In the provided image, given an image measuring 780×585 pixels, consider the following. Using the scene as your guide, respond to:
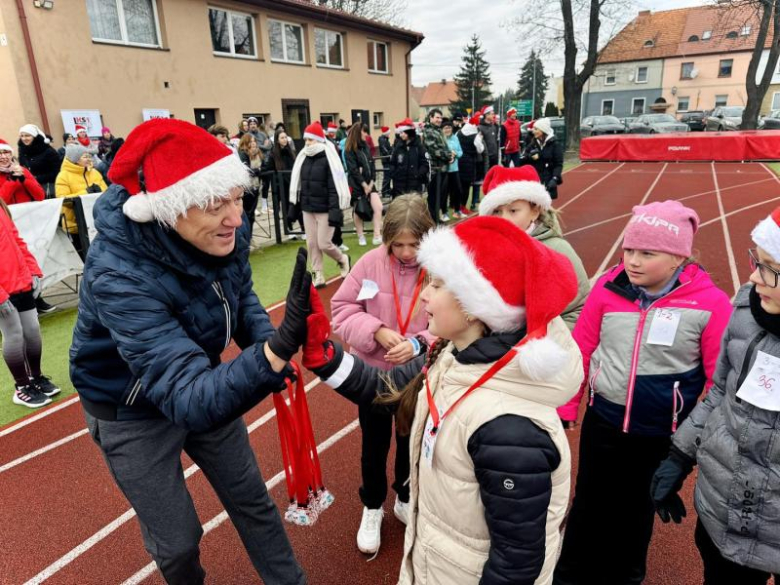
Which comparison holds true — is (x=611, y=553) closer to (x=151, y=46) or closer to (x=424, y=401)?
(x=424, y=401)

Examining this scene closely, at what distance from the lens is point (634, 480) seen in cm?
235

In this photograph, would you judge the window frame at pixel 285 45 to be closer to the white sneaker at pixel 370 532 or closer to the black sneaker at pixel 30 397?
the black sneaker at pixel 30 397

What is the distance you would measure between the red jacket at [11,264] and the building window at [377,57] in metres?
20.6

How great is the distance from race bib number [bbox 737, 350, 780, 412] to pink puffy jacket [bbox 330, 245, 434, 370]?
4.20 feet

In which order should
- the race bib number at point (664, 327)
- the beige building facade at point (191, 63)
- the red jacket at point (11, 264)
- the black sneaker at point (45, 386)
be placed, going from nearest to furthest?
the race bib number at point (664, 327) < the red jacket at point (11, 264) < the black sneaker at point (45, 386) < the beige building facade at point (191, 63)

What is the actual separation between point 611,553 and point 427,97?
8656cm

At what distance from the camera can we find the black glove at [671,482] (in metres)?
1.96

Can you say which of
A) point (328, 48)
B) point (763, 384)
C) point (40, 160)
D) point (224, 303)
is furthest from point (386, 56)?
point (763, 384)

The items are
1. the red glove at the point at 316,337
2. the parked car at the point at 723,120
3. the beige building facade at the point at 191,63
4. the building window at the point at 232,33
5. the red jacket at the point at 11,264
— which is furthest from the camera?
the parked car at the point at 723,120

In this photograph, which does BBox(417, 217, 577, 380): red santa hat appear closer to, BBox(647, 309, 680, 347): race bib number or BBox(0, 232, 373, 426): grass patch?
BBox(647, 309, 680, 347): race bib number

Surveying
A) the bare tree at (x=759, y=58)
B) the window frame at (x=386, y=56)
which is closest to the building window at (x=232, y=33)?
the window frame at (x=386, y=56)

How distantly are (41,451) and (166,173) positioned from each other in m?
3.27

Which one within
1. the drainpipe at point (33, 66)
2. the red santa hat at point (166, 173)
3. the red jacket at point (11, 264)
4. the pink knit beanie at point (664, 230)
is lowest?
the red jacket at point (11, 264)

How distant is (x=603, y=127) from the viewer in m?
32.2
